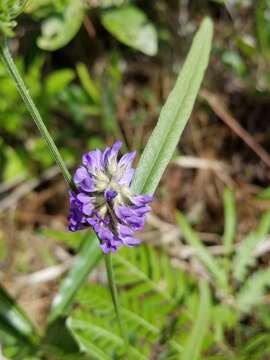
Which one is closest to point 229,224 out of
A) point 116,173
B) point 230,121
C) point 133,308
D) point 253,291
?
point 253,291

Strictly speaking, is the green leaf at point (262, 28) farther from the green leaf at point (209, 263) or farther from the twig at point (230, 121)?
the green leaf at point (209, 263)

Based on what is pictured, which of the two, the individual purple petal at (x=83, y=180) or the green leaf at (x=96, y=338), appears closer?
the individual purple petal at (x=83, y=180)

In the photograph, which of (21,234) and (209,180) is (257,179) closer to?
(209,180)

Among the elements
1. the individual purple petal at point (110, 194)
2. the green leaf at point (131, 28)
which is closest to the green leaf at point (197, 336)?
the individual purple petal at point (110, 194)

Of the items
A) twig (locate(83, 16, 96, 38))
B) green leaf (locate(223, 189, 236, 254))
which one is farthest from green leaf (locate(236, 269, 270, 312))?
twig (locate(83, 16, 96, 38))

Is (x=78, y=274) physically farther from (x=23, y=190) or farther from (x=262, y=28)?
(x=262, y=28)

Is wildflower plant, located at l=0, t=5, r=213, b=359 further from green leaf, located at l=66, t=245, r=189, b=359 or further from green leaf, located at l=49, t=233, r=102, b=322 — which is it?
green leaf, located at l=49, t=233, r=102, b=322
